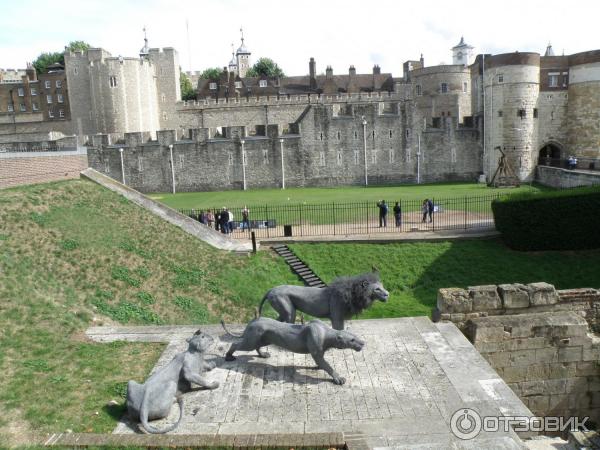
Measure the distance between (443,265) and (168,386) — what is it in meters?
14.4

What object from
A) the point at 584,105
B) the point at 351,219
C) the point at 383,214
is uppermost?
the point at 584,105

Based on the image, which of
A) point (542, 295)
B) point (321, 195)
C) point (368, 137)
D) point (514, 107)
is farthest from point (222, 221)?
point (514, 107)

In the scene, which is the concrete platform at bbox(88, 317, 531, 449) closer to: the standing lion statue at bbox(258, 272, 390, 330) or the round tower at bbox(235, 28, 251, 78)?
the standing lion statue at bbox(258, 272, 390, 330)

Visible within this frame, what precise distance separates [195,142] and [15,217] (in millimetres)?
24302

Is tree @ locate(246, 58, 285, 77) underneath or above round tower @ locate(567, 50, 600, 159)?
above

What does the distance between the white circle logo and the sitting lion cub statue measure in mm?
3655

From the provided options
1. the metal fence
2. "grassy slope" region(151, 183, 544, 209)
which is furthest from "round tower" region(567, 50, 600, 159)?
the metal fence

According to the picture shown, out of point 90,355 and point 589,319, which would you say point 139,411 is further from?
point 589,319

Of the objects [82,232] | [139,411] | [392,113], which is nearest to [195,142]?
[392,113]

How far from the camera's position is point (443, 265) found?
20.3 metres

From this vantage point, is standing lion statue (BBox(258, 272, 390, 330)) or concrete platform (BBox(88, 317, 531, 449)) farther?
standing lion statue (BBox(258, 272, 390, 330))

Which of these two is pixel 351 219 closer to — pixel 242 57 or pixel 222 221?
pixel 222 221

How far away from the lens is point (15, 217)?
16.9 metres

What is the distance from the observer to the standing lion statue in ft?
30.9
